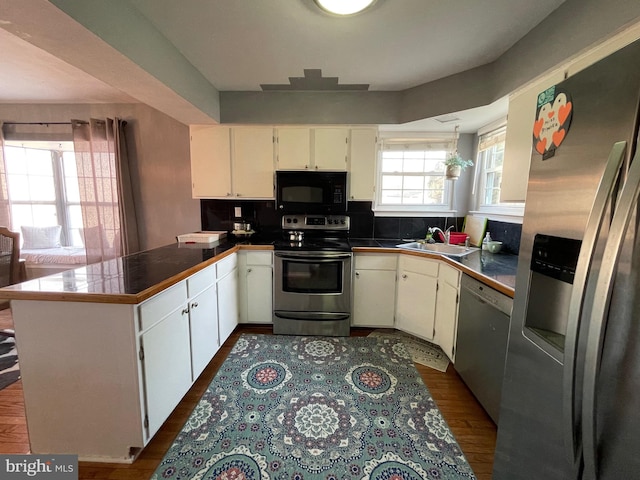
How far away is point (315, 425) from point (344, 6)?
7.91 feet

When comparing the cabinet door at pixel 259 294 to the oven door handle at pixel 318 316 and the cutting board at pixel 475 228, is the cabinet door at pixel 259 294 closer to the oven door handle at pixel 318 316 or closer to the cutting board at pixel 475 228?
the oven door handle at pixel 318 316

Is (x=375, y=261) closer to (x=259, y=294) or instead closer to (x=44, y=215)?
(x=259, y=294)

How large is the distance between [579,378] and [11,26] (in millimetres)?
2517

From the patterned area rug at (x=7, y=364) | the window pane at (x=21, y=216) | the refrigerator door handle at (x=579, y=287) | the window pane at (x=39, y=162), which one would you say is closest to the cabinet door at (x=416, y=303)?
the refrigerator door handle at (x=579, y=287)

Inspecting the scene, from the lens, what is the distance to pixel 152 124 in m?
3.24

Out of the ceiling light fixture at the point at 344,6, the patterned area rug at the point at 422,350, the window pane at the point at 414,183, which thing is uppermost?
the ceiling light fixture at the point at 344,6

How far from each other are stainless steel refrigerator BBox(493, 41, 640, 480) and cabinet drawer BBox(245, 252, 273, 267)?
2111 mm

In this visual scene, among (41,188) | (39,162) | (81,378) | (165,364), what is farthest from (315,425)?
(39,162)

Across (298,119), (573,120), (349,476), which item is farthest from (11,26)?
(349,476)

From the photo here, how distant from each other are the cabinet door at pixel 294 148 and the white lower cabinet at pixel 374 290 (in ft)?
3.79

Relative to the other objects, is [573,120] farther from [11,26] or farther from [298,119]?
[298,119]

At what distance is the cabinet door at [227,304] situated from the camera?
2.25m

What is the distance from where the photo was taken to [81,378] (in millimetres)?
1285

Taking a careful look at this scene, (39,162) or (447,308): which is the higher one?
(39,162)
